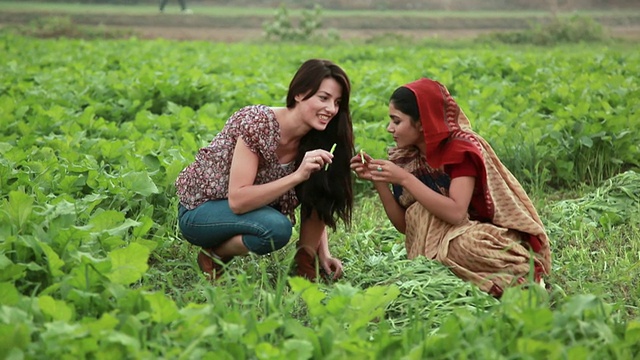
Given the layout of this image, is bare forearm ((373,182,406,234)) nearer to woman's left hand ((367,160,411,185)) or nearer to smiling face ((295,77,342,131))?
woman's left hand ((367,160,411,185))

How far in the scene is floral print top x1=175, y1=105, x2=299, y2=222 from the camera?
4078mm

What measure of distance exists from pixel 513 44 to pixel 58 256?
69.2 ft

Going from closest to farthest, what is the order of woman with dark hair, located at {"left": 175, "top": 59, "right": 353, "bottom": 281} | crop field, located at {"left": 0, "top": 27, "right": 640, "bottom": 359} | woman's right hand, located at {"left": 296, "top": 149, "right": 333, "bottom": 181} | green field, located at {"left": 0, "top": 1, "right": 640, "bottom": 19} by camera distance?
1. crop field, located at {"left": 0, "top": 27, "right": 640, "bottom": 359}
2. woman's right hand, located at {"left": 296, "top": 149, "right": 333, "bottom": 181}
3. woman with dark hair, located at {"left": 175, "top": 59, "right": 353, "bottom": 281}
4. green field, located at {"left": 0, "top": 1, "right": 640, "bottom": 19}

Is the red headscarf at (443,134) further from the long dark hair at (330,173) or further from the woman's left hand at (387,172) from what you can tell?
the long dark hair at (330,173)

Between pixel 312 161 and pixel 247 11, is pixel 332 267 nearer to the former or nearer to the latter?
pixel 312 161

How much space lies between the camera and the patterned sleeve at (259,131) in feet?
13.3

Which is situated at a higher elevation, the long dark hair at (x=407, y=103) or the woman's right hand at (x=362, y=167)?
the long dark hair at (x=407, y=103)

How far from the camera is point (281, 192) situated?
3.94 meters

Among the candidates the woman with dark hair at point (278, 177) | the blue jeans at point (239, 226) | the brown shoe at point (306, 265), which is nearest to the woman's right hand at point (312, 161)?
the woman with dark hair at point (278, 177)

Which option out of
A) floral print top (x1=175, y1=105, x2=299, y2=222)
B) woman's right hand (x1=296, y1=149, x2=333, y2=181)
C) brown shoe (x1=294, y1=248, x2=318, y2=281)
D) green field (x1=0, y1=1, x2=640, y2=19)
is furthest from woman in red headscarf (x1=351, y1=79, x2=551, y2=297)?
green field (x1=0, y1=1, x2=640, y2=19)

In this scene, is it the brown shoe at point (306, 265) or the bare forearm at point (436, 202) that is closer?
the bare forearm at point (436, 202)

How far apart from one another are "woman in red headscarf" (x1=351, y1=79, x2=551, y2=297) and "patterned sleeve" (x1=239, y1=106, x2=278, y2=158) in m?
0.37

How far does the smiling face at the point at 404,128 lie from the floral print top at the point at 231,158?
0.49 m

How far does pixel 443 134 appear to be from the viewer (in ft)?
13.2
